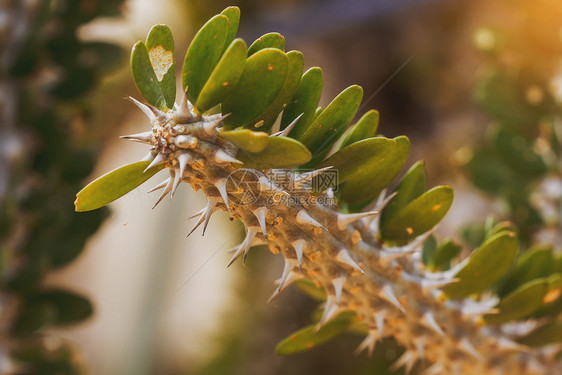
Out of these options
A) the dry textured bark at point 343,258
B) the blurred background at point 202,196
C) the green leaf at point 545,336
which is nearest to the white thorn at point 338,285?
the dry textured bark at point 343,258

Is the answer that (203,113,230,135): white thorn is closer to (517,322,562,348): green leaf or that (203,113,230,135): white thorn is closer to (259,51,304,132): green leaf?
(259,51,304,132): green leaf

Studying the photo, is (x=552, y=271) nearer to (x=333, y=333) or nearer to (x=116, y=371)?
(x=333, y=333)

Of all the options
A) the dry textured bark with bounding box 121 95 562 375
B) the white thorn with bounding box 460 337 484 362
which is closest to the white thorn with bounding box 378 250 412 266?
the dry textured bark with bounding box 121 95 562 375

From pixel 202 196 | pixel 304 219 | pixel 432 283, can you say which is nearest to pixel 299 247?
pixel 304 219

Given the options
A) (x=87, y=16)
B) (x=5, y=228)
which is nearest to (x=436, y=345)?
(x=5, y=228)

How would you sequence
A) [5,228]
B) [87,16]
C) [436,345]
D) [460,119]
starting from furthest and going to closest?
[460,119]
[87,16]
[5,228]
[436,345]

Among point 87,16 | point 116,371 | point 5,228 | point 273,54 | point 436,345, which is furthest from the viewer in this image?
point 116,371
